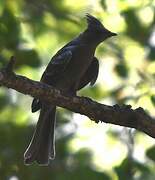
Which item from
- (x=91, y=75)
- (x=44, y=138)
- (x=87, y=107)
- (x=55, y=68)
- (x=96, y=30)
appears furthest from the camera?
(x=91, y=75)

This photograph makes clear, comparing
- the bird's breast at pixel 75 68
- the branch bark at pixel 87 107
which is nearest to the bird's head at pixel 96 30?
the bird's breast at pixel 75 68

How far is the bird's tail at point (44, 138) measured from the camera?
17.5ft

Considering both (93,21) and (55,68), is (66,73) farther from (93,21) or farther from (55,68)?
(93,21)

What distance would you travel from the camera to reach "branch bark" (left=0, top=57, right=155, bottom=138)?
441 cm

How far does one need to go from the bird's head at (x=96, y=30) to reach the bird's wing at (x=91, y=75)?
223 millimetres

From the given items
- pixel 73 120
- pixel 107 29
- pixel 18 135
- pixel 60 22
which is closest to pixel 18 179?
pixel 18 135

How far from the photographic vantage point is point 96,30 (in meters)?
5.81

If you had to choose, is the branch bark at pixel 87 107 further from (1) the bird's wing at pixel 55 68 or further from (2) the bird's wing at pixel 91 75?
(2) the bird's wing at pixel 91 75

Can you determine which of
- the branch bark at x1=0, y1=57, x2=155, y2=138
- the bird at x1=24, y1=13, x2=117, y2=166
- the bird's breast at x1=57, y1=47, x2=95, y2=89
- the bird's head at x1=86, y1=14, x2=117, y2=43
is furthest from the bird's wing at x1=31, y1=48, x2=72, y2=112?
the branch bark at x1=0, y1=57, x2=155, y2=138

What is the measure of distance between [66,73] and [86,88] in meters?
0.94

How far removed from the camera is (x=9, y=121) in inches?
216

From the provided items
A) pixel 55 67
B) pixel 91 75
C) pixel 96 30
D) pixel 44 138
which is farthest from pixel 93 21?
pixel 44 138

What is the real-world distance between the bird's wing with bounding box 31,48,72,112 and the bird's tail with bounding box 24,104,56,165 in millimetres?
169

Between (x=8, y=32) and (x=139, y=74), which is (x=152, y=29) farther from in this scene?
(x=8, y=32)
